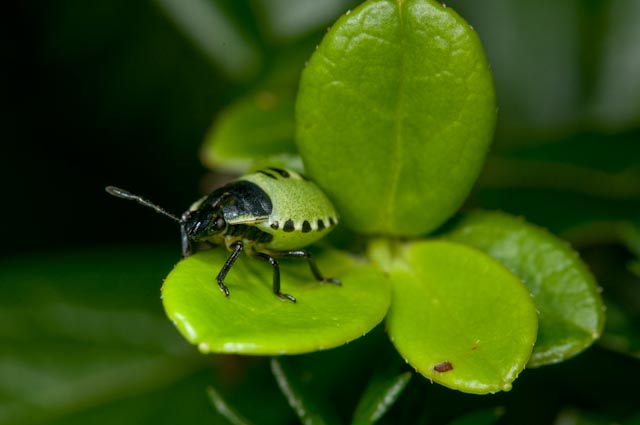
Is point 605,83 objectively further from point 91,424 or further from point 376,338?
point 91,424

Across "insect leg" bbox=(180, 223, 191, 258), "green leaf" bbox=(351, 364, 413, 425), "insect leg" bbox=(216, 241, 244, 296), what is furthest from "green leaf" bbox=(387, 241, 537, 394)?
"insect leg" bbox=(180, 223, 191, 258)

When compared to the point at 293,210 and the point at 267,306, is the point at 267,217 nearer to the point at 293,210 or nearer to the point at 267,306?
the point at 293,210

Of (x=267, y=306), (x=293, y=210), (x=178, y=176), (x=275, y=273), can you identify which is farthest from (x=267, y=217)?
(x=178, y=176)

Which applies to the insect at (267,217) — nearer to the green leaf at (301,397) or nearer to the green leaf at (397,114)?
the green leaf at (397,114)

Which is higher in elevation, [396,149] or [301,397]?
[396,149]

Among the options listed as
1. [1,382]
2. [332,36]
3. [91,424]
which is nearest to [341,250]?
[332,36]

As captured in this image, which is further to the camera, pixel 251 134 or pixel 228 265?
pixel 251 134

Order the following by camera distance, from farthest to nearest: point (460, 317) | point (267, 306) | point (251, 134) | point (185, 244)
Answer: point (251, 134), point (185, 244), point (460, 317), point (267, 306)

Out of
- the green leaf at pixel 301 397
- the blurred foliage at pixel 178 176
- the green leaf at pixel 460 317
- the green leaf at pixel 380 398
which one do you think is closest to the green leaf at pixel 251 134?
the blurred foliage at pixel 178 176
